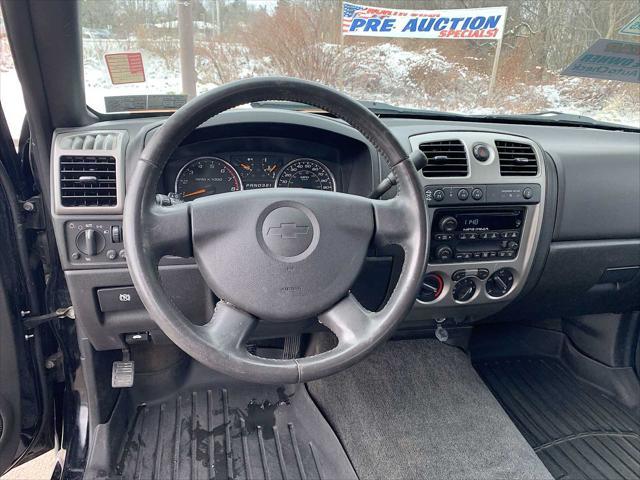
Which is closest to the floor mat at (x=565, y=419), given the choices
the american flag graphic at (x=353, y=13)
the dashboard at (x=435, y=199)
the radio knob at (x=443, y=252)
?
the dashboard at (x=435, y=199)

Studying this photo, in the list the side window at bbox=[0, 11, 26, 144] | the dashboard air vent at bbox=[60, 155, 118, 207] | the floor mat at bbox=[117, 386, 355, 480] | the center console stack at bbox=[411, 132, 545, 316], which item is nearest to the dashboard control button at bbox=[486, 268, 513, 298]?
the center console stack at bbox=[411, 132, 545, 316]

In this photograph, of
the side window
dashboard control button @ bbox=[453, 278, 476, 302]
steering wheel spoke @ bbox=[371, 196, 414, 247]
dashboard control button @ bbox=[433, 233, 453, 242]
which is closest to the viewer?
steering wheel spoke @ bbox=[371, 196, 414, 247]

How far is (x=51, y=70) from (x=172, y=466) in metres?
1.30

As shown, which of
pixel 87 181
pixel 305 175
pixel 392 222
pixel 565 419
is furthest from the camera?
pixel 565 419

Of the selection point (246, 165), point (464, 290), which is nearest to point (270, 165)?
point (246, 165)

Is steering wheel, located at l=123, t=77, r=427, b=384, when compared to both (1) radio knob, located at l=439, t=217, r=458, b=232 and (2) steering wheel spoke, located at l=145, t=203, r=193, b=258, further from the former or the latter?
(1) radio knob, located at l=439, t=217, r=458, b=232

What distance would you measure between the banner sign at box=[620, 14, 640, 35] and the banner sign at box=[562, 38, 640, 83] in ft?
0.13

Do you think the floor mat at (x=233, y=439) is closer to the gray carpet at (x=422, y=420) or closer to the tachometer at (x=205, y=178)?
the gray carpet at (x=422, y=420)

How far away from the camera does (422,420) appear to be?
6.64ft

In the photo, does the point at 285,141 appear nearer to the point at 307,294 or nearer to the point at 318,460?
the point at 307,294

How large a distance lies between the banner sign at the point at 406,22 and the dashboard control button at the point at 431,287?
81 centimetres

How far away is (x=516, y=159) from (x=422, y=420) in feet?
3.53

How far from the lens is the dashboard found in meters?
1.38

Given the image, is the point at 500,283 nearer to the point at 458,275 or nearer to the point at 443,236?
the point at 458,275
